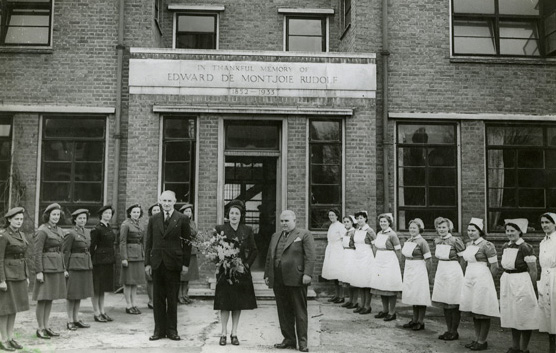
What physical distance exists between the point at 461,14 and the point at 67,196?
10.5 meters

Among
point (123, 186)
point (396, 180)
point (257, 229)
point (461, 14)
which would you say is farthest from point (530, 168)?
point (123, 186)

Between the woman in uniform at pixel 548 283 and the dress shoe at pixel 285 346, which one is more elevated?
the woman in uniform at pixel 548 283

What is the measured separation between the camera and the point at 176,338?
293 inches

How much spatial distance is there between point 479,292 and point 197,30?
997 centimetres

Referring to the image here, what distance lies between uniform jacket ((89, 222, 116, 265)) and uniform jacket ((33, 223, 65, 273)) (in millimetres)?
947

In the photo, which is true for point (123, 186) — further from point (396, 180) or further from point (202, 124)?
point (396, 180)

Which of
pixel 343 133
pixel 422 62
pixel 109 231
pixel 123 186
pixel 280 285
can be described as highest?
pixel 422 62

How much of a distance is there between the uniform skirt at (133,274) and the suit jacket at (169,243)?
2085mm

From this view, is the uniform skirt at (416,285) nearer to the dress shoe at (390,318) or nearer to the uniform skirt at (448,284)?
the uniform skirt at (448,284)

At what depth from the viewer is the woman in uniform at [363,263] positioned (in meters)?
9.88

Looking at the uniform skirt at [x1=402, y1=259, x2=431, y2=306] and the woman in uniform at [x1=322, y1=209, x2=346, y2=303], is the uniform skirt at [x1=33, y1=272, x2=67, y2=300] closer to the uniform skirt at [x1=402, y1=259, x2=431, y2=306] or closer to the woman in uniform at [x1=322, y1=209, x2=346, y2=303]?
the woman in uniform at [x1=322, y1=209, x2=346, y2=303]

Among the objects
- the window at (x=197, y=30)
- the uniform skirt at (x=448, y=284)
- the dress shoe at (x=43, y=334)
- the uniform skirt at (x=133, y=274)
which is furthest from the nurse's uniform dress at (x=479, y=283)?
the window at (x=197, y=30)

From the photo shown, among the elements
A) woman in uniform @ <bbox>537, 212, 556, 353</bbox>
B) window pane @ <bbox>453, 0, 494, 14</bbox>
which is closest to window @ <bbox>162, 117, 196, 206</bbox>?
window pane @ <bbox>453, 0, 494, 14</bbox>

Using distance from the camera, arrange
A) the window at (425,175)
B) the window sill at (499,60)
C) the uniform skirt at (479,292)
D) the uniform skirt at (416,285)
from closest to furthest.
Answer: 1. the uniform skirt at (479,292)
2. the uniform skirt at (416,285)
3. the window at (425,175)
4. the window sill at (499,60)
